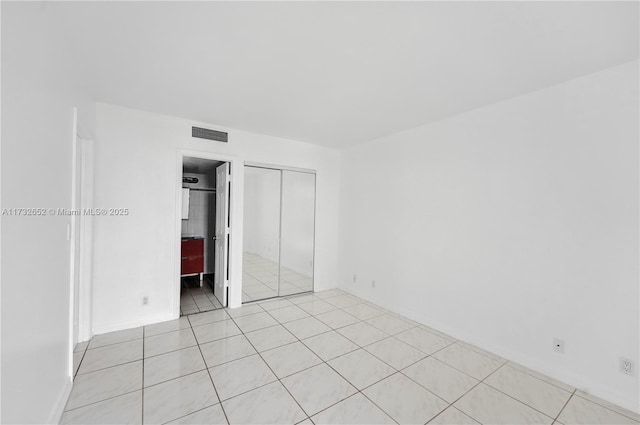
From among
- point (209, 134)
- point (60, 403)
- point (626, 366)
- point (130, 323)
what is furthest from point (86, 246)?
point (626, 366)

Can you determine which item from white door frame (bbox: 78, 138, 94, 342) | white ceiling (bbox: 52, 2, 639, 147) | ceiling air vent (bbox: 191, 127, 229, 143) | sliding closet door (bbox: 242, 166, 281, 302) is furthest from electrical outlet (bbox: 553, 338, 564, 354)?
white door frame (bbox: 78, 138, 94, 342)

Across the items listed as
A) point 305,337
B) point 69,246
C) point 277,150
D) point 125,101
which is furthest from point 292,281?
point 125,101

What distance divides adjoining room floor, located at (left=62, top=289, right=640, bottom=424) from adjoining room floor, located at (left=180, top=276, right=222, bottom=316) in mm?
538

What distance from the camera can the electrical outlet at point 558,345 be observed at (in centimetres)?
239

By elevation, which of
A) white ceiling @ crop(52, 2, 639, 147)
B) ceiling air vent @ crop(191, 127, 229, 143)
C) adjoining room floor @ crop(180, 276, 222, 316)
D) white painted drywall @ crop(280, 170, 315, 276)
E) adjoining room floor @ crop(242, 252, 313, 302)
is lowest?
adjoining room floor @ crop(180, 276, 222, 316)

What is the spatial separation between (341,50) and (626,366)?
3.30 m

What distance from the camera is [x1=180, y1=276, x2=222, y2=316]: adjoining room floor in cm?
389

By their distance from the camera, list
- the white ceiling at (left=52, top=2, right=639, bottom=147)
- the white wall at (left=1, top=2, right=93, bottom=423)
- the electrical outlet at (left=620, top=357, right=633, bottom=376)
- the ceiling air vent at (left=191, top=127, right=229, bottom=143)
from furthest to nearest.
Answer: the ceiling air vent at (left=191, top=127, right=229, bottom=143), the electrical outlet at (left=620, top=357, right=633, bottom=376), the white ceiling at (left=52, top=2, right=639, bottom=147), the white wall at (left=1, top=2, right=93, bottom=423)

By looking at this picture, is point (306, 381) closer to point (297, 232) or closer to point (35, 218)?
point (35, 218)

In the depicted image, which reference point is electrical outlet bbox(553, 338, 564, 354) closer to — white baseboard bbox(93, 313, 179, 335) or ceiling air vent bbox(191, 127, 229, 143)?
white baseboard bbox(93, 313, 179, 335)

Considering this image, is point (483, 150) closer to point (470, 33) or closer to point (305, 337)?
point (470, 33)

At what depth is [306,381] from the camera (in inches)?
89.7

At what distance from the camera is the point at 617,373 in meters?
2.11

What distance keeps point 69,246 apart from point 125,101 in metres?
1.83
